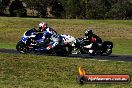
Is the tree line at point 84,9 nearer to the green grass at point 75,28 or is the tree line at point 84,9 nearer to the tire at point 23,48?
the green grass at point 75,28

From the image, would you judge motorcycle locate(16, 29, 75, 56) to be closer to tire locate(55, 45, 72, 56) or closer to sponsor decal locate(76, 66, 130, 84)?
tire locate(55, 45, 72, 56)

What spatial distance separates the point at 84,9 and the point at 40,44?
169 feet

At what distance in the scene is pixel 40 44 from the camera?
87.9ft

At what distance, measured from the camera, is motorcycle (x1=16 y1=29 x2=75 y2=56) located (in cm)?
2642

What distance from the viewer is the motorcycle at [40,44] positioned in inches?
1040

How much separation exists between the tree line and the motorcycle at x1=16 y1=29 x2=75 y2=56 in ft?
164

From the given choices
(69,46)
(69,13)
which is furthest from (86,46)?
(69,13)

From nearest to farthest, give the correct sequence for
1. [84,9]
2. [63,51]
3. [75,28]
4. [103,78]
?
[103,78] < [63,51] < [75,28] < [84,9]

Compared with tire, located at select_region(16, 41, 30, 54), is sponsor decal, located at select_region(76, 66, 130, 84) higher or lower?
higher

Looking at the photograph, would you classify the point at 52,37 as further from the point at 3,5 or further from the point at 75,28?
the point at 3,5

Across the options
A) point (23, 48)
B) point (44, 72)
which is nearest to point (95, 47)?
point (23, 48)

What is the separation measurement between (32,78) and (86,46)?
13.7 meters

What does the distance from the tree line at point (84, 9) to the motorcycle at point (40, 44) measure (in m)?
49.9

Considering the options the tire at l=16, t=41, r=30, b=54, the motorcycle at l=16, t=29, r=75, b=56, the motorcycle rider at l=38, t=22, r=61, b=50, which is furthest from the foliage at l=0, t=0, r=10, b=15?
the motorcycle rider at l=38, t=22, r=61, b=50
